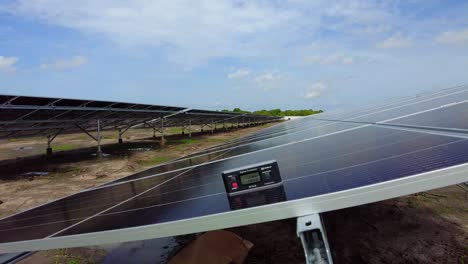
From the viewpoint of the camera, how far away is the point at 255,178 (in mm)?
2797

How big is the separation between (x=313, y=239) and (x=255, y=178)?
0.77 meters

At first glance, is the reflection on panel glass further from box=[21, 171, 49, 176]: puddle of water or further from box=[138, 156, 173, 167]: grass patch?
box=[21, 171, 49, 176]: puddle of water

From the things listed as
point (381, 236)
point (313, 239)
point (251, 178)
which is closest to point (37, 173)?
point (381, 236)

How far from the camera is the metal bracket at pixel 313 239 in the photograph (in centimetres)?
208

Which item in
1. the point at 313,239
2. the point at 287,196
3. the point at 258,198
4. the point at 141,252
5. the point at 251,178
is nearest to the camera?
the point at 313,239

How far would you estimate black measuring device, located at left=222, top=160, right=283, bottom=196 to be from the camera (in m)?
2.77

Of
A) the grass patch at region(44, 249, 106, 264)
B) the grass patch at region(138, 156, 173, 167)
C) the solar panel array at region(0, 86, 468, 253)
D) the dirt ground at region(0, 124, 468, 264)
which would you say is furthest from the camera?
the grass patch at region(138, 156, 173, 167)

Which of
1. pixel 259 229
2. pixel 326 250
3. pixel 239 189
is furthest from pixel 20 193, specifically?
pixel 326 250

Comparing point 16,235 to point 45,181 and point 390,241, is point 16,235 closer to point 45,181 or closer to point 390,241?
point 390,241

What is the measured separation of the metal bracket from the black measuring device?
62 centimetres

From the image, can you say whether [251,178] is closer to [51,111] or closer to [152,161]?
[51,111]

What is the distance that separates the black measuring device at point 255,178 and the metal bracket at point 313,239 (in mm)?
618

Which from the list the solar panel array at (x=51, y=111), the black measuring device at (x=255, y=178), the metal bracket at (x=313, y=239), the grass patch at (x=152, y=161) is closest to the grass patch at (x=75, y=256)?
the black measuring device at (x=255, y=178)

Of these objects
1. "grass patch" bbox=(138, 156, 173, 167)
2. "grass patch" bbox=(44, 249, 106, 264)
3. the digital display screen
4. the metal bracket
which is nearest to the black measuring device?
the digital display screen
